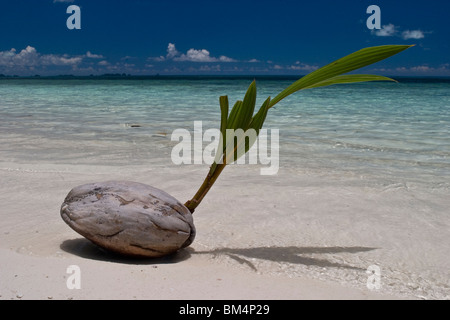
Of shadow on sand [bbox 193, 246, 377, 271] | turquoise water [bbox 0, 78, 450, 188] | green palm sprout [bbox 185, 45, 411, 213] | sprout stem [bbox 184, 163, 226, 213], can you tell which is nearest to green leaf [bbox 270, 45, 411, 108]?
green palm sprout [bbox 185, 45, 411, 213]

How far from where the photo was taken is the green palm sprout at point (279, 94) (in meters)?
1.58

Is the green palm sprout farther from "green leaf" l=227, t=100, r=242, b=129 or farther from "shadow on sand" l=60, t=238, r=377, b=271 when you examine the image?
"shadow on sand" l=60, t=238, r=377, b=271

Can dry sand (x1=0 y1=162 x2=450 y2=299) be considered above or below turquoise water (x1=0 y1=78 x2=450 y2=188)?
below

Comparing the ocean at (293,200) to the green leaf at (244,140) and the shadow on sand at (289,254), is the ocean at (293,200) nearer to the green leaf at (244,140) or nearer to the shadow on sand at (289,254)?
the shadow on sand at (289,254)

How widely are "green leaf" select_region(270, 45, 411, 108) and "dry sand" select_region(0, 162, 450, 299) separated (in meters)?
0.71

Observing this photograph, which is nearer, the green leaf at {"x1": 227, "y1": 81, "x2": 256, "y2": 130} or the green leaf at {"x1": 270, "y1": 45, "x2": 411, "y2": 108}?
the green leaf at {"x1": 270, "y1": 45, "x2": 411, "y2": 108}

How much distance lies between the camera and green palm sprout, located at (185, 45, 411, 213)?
1.58 metres

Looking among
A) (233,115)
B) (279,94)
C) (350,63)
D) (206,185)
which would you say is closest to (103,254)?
(206,185)

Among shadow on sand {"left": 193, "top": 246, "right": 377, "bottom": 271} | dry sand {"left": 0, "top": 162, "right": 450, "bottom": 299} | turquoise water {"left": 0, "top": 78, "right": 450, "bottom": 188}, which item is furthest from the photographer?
turquoise water {"left": 0, "top": 78, "right": 450, "bottom": 188}

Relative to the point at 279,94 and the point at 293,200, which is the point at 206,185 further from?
the point at 293,200

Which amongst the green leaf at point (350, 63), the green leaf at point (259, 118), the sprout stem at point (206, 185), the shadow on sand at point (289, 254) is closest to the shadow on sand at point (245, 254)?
the shadow on sand at point (289, 254)

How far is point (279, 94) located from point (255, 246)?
0.73 metres

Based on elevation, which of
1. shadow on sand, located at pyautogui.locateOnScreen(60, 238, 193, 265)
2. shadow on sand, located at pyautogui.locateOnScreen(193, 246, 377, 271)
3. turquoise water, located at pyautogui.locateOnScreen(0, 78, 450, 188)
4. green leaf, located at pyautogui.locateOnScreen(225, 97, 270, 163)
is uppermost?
green leaf, located at pyautogui.locateOnScreen(225, 97, 270, 163)
